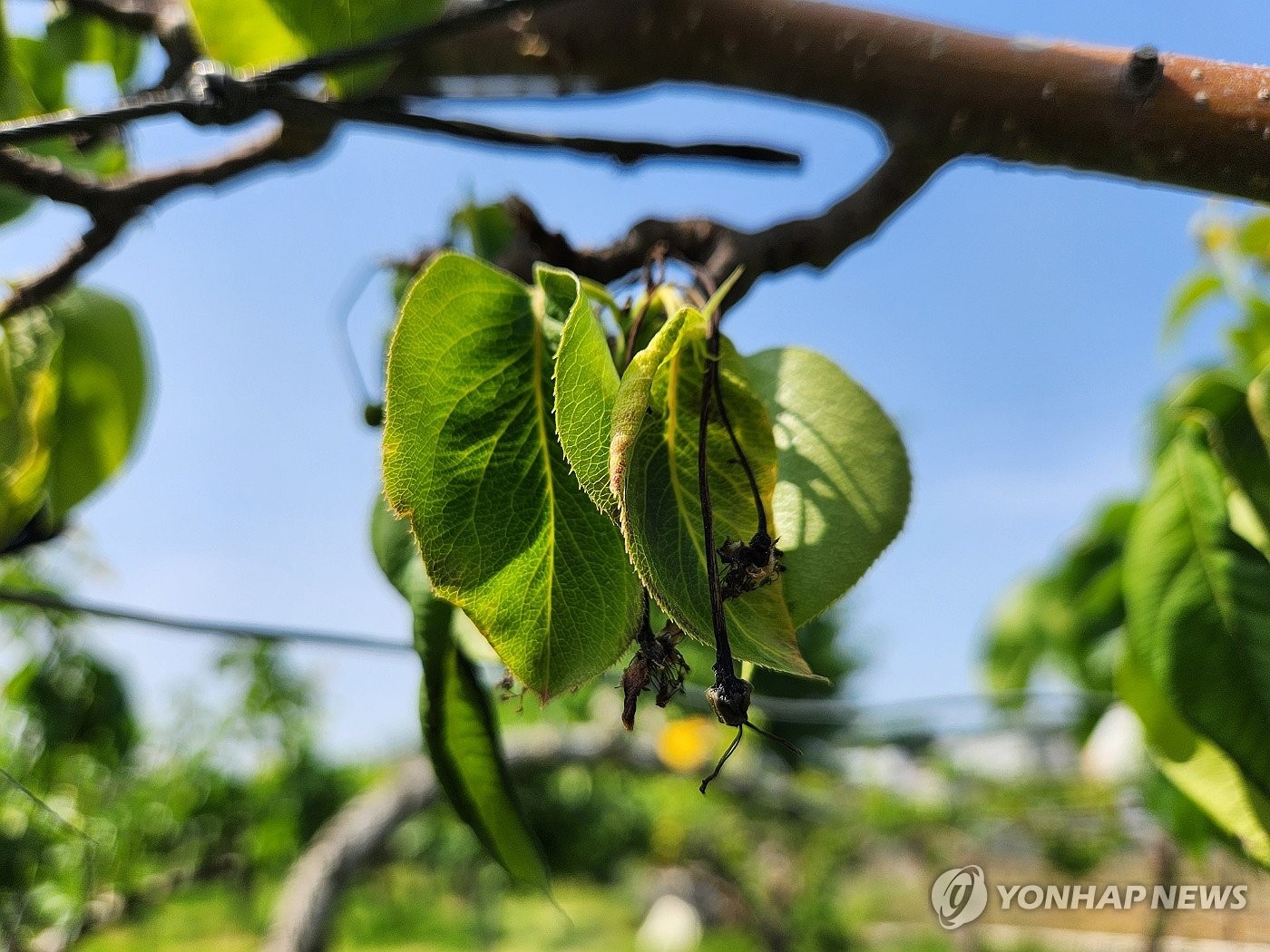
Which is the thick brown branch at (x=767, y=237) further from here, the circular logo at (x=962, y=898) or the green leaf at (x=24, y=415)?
the circular logo at (x=962, y=898)

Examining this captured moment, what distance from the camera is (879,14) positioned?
0.30 metres

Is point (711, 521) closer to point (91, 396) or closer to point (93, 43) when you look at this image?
point (91, 396)

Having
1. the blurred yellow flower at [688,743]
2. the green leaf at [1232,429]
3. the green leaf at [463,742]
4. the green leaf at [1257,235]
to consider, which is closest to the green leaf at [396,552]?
the green leaf at [463,742]

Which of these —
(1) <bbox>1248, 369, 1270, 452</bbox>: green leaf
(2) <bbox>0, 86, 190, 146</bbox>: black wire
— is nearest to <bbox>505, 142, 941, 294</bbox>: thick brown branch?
(2) <bbox>0, 86, 190, 146</bbox>: black wire

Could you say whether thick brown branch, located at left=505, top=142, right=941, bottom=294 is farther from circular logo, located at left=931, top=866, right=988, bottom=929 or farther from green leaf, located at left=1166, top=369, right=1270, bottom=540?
circular logo, located at left=931, top=866, right=988, bottom=929

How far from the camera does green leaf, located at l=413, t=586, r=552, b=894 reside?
0.87ft

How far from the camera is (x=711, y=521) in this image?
0.18 meters

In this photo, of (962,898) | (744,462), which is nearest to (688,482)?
(744,462)

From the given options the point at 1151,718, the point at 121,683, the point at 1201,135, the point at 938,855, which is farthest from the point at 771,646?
the point at 938,855

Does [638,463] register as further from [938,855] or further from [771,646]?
[938,855]

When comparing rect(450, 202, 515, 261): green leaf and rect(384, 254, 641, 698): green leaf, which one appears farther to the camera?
rect(450, 202, 515, 261): green leaf

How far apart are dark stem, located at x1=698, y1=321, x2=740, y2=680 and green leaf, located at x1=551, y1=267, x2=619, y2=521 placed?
0.02m

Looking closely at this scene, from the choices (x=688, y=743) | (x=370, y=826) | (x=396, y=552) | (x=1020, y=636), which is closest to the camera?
(x=396, y=552)

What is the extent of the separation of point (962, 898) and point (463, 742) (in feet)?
1.42
